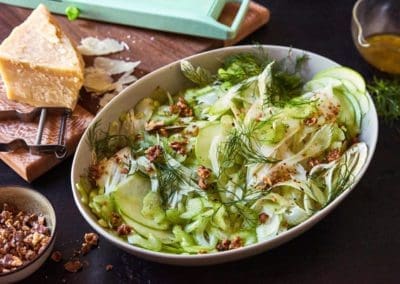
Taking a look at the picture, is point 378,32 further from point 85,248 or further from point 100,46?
point 85,248

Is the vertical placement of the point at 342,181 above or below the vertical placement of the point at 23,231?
above

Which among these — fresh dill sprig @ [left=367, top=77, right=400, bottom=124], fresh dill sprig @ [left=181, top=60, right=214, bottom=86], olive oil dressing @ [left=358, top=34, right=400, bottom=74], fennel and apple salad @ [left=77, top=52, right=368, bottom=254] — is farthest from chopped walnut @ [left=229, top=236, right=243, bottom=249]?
olive oil dressing @ [left=358, top=34, right=400, bottom=74]

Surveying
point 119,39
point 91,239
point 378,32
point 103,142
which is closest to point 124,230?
point 91,239

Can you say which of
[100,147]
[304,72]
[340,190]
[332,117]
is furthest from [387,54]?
[100,147]

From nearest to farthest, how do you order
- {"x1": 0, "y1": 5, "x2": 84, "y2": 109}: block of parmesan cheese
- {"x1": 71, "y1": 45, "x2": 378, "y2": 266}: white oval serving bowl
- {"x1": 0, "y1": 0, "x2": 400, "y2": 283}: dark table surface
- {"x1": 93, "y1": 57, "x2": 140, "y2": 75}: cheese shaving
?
{"x1": 71, "y1": 45, "x2": 378, "y2": 266}: white oval serving bowl, {"x1": 0, "y1": 0, "x2": 400, "y2": 283}: dark table surface, {"x1": 0, "y1": 5, "x2": 84, "y2": 109}: block of parmesan cheese, {"x1": 93, "y1": 57, "x2": 140, "y2": 75}: cheese shaving

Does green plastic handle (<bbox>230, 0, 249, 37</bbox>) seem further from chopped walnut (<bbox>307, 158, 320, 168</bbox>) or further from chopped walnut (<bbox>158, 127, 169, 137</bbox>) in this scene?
chopped walnut (<bbox>307, 158, 320, 168</bbox>)

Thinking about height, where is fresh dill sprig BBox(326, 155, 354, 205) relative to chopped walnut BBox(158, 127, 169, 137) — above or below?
above

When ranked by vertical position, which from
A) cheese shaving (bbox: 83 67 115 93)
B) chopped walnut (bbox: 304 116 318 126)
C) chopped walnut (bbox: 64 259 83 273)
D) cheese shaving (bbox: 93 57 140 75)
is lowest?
chopped walnut (bbox: 64 259 83 273)
